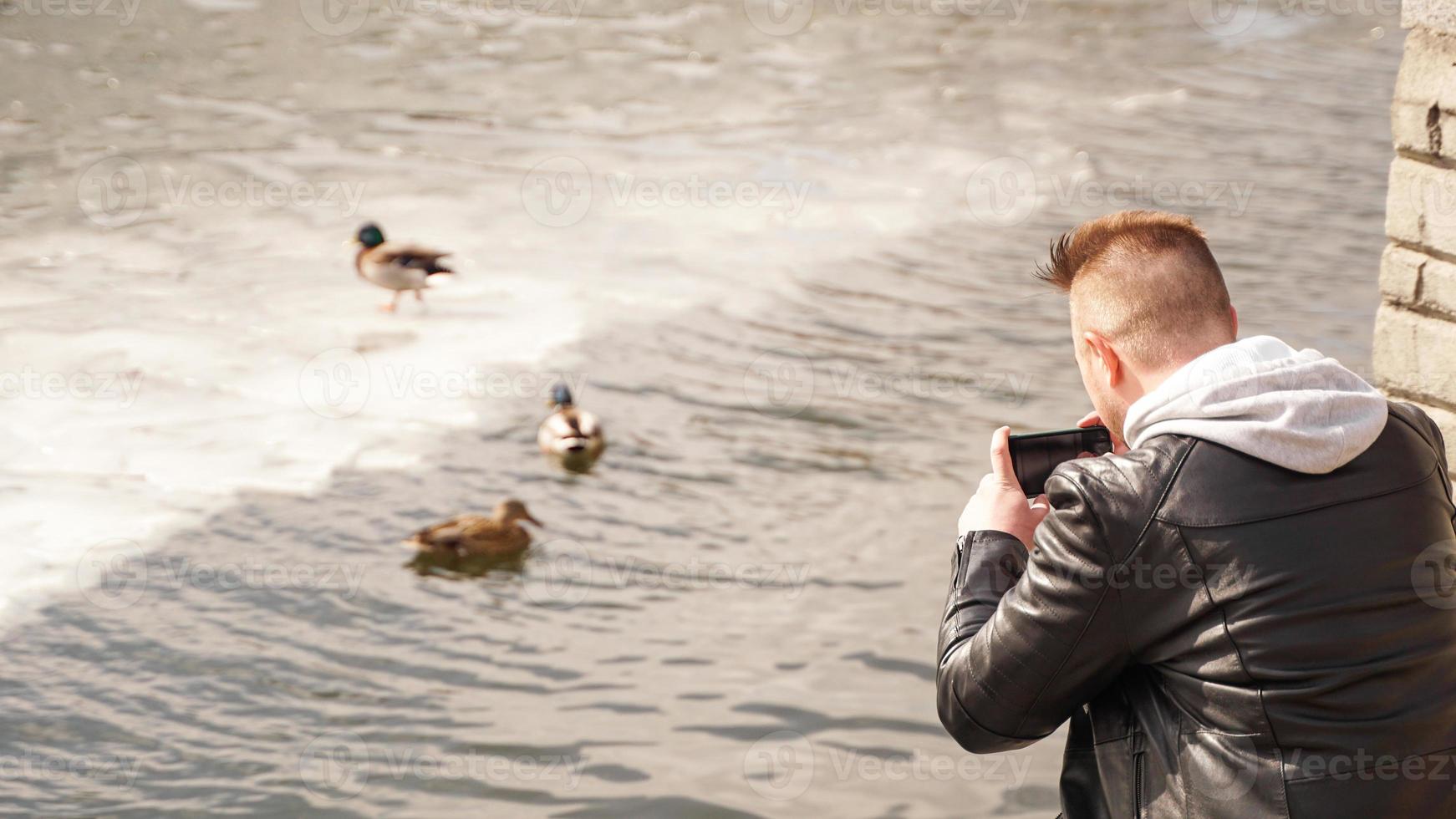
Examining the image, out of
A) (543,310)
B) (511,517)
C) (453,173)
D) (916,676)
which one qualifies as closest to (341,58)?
(453,173)

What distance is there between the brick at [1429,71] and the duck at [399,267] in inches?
233

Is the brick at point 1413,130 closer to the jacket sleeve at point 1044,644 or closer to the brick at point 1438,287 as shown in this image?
the brick at point 1438,287

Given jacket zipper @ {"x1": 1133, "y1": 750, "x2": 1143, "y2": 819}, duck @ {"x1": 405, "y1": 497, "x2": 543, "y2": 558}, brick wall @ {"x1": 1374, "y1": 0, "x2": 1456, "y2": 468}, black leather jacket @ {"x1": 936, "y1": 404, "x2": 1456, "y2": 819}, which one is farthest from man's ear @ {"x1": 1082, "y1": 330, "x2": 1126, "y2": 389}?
duck @ {"x1": 405, "y1": 497, "x2": 543, "y2": 558}

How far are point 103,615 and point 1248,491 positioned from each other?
185 inches

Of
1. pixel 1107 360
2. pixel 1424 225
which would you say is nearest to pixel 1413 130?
pixel 1424 225

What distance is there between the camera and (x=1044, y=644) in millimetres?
2131

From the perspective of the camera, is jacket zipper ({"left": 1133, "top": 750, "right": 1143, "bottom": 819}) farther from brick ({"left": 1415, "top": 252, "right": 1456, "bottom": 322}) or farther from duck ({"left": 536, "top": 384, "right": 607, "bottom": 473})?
duck ({"left": 536, "top": 384, "right": 607, "bottom": 473})

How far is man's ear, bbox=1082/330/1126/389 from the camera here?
2326mm

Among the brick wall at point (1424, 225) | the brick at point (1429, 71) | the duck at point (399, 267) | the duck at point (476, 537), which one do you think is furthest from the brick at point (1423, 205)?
the duck at point (399, 267)

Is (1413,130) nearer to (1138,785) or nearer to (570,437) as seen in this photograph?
(1138,785)

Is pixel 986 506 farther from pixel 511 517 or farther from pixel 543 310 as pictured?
pixel 543 310

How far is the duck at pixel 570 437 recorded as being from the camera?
6.68m

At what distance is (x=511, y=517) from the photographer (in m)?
6.01

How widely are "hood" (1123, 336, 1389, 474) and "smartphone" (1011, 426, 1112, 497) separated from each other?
416 mm
